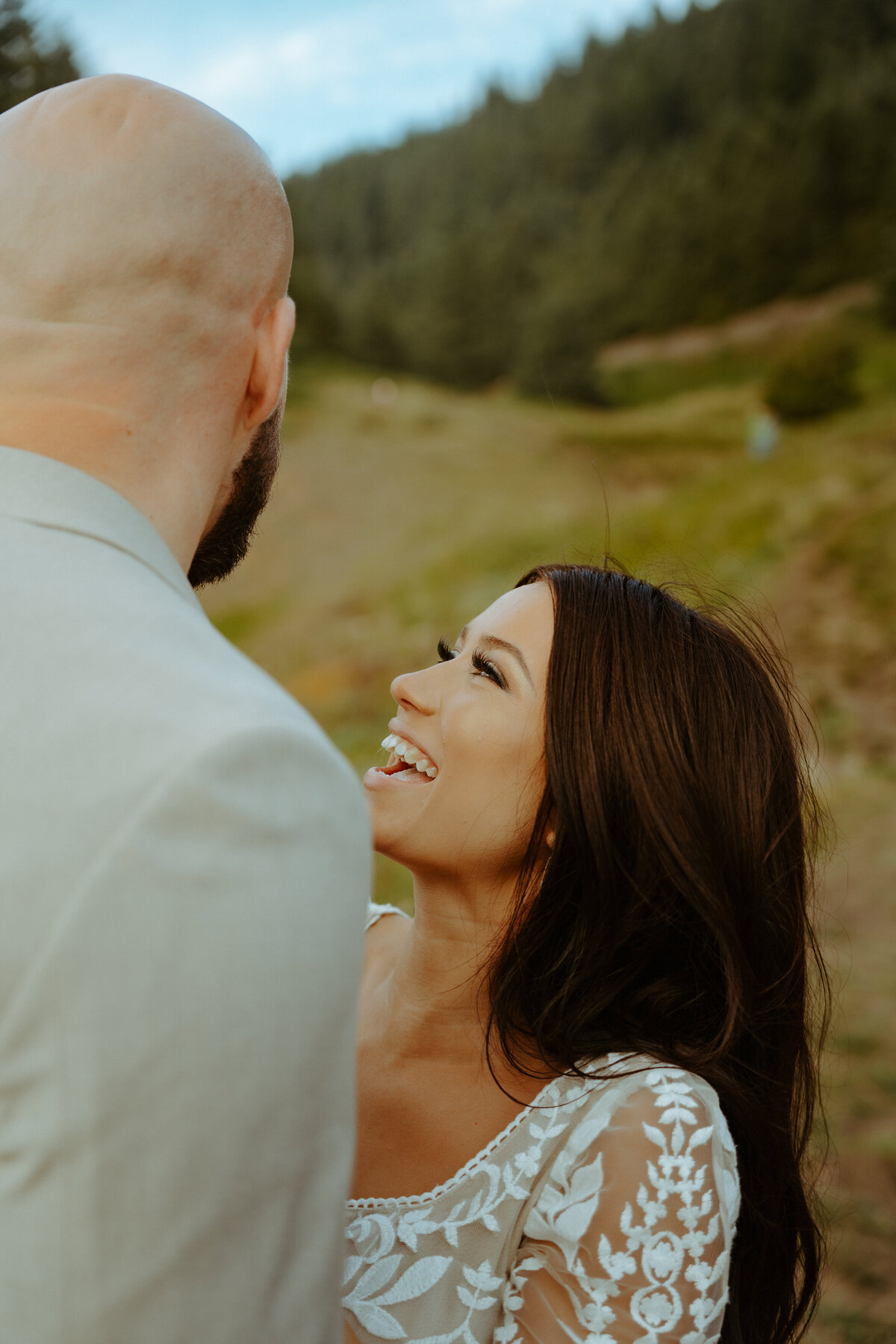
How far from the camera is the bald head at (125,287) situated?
94 centimetres

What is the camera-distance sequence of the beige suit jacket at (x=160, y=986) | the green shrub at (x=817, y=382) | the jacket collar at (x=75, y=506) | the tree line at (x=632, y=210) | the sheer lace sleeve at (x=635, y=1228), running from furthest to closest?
the tree line at (x=632, y=210) < the green shrub at (x=817, y=382) < the sheer lace sleeve at (x=635, y=1228) < the jacket collar at (x=75, y=506) < the beige suit jacket at (x=160, y=986)

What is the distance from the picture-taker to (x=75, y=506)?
88 cm

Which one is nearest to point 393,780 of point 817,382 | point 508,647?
point 508,647

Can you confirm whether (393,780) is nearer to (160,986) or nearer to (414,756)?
(414,756)

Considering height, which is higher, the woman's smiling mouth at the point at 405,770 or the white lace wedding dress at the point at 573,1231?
the woman's smiling mouth at the point at 405,770

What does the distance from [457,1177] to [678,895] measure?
542 millimetres

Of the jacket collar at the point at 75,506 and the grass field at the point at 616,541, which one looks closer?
the jacket collar at the point at 75,506

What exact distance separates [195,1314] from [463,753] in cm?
107

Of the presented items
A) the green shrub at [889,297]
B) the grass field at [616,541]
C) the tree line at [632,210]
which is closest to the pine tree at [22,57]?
the grass field at [616,541]

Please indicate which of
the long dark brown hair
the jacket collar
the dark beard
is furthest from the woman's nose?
the jacket collar

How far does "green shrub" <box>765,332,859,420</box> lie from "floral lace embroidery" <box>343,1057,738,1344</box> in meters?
11.4

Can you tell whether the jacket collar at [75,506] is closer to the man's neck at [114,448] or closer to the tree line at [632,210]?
the man's neck at [114,448]

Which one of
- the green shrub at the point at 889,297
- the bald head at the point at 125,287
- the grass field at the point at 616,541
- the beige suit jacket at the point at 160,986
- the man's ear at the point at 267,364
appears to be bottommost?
the grass field at the point at 616,541

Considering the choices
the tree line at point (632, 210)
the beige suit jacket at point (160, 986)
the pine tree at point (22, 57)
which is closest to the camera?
the beige suit jacket at point (160, 986)
